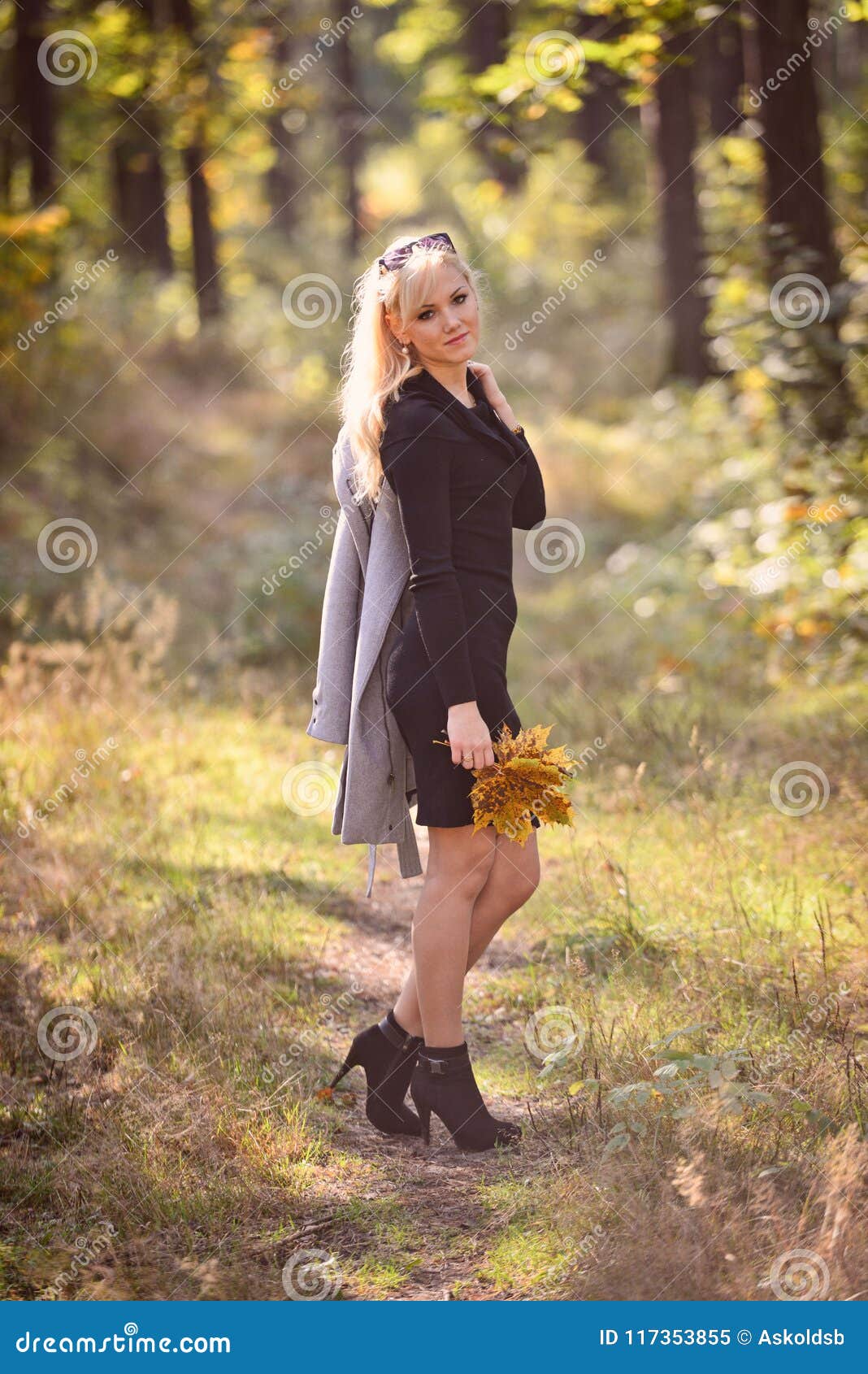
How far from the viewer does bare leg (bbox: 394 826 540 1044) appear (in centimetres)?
333

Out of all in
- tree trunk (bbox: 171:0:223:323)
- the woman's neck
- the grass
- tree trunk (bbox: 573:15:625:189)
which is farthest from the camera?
tree trunk (bbox: 573:15:625:189)

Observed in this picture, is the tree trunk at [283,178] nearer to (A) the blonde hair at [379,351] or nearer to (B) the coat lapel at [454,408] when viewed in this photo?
(A) the blonde hair at [379,351]

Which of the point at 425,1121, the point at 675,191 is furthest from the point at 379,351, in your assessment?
the point at 675,191

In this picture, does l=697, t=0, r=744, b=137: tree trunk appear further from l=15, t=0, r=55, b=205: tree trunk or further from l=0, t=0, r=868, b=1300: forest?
l=15, t=0, r=55, b=205: tree trunk

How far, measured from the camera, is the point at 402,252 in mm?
3250

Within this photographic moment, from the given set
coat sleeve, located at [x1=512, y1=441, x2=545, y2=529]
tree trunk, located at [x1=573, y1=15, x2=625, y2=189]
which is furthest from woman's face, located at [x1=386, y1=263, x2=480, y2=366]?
tree trunk, located at [x1=573, y1=15, x2=625, y2=189]

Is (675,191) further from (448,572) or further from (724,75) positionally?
(448,572)

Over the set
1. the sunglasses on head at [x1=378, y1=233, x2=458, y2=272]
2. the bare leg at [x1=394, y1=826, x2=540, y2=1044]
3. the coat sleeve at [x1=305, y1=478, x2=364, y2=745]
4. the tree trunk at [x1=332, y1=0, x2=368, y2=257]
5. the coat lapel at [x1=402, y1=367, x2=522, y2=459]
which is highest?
the tree trunk at [x1=332, y1=0, x2=368, y2=257]

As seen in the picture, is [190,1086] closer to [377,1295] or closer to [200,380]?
[377,1295]

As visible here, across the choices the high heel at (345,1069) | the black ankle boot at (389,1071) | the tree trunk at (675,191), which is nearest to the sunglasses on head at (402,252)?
the black ankle boot at (389,1071)

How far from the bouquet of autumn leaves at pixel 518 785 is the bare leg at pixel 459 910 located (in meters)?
0.16

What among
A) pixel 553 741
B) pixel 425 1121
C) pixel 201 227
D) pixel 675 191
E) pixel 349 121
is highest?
pixel 349 121

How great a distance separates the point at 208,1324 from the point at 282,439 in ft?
38.5

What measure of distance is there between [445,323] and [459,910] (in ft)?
4.95
